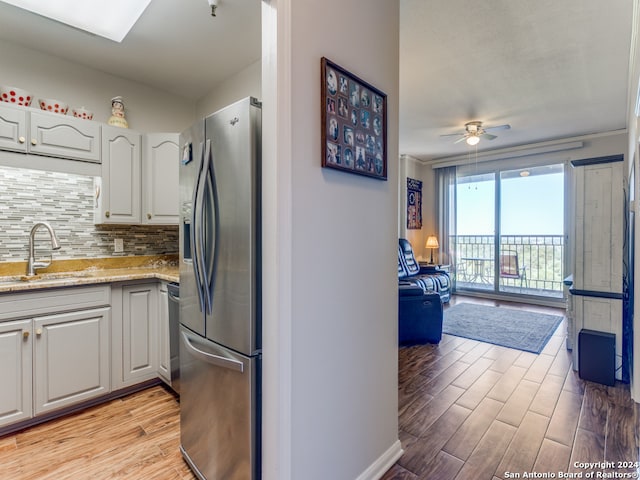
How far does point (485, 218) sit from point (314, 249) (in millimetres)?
5801

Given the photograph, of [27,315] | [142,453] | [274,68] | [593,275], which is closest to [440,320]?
[593,275]

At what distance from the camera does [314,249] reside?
4.26 feet

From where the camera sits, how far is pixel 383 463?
66.0 inches

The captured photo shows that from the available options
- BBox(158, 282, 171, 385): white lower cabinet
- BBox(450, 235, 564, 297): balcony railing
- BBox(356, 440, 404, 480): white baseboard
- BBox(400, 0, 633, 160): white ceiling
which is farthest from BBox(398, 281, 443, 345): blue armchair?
BBox(450, 235, 564, 297): balcony railing

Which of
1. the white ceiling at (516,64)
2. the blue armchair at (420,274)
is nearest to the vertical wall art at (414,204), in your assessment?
the blue armchair at (420,274)

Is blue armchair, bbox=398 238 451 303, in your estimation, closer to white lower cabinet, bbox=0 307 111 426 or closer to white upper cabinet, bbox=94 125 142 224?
white upper cabinet, bbox=94 125 142 224

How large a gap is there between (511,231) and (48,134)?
21.4 feet

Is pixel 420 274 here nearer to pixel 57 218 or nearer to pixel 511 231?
pixel 511 231

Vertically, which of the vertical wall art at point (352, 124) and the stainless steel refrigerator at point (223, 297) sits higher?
the vertical wall art at point (352, 124)

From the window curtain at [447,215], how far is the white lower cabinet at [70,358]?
581 cm

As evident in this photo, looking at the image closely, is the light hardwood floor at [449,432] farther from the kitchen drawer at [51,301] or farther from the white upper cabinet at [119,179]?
the white upper cabinet at [119,179]

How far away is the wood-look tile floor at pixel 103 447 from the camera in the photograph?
1684 mm

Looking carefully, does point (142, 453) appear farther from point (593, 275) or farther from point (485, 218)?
point (485, 218)

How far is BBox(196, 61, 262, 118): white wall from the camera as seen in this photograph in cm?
279
